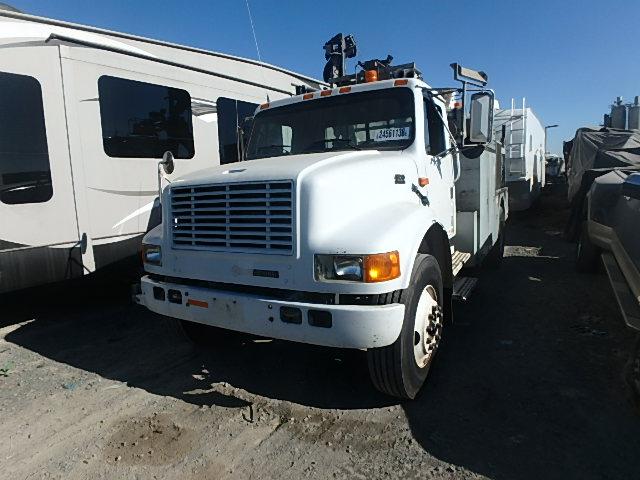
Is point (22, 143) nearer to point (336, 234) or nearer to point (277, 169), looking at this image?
point (277, 169)

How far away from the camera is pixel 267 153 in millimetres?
4508

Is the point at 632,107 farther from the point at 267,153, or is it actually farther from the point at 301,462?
the point at 301,462

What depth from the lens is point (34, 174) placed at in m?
4.64

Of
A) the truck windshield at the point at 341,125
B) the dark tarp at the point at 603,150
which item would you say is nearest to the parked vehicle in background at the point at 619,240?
the truck windshield at the point at 341,125

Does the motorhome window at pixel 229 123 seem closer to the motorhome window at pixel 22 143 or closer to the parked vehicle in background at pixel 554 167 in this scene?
the motorhome window at pixel 22 143

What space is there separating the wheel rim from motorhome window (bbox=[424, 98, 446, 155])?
140 centimetres

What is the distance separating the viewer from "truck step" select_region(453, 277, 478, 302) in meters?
4.20

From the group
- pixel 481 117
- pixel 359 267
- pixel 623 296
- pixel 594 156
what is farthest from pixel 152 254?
pixel 594 156

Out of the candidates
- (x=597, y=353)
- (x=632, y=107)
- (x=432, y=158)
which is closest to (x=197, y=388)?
(x=432, y=158)

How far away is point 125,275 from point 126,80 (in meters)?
2.31

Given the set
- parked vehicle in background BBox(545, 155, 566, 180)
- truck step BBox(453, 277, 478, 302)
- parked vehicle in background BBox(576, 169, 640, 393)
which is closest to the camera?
parked vehicle in background BBox(576, 169, 640, 393)

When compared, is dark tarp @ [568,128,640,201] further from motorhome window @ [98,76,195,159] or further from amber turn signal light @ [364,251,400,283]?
amber turn signal light @ [364,251,400,283]

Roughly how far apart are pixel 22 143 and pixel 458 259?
15.0 ft

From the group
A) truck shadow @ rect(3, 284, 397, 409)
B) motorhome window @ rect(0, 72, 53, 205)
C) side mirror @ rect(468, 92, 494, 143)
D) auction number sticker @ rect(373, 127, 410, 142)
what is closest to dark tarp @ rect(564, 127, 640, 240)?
side mirror @ rect(468, 92, 494, 143)
